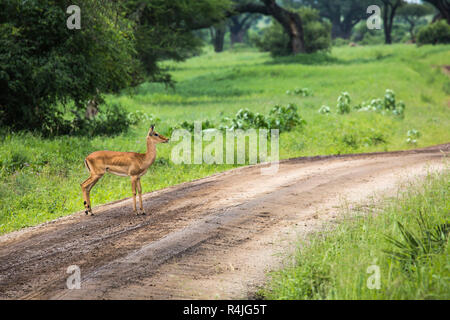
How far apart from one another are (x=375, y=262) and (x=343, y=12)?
305 feet

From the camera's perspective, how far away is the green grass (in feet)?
19.0

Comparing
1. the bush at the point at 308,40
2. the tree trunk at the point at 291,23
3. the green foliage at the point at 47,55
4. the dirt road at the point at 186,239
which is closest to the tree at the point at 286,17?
the tree trunk at the point at 291,23

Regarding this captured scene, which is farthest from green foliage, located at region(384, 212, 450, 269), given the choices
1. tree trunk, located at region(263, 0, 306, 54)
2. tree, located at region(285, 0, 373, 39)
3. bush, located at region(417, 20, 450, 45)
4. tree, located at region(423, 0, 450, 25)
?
tree, located at region(285, 0, 373, 39)

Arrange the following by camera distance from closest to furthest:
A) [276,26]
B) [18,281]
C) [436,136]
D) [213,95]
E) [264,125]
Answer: [18,281]
[264,125]
[436,136]
[213,95]
[276,26]

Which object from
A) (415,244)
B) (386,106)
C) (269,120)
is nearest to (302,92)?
(386,106)

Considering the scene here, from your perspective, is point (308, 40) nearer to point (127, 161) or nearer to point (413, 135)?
point (413, 135)

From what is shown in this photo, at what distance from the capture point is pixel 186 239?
8.44 meters

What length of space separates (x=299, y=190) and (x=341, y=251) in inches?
189

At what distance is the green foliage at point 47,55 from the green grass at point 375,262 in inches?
420

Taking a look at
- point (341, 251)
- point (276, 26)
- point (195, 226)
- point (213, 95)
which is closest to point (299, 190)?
point (195, 226)

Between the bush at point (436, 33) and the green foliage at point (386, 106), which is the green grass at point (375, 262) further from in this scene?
the bush at point (436, 33)

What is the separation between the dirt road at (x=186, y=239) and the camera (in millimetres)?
6699

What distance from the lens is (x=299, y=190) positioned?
11.8m
